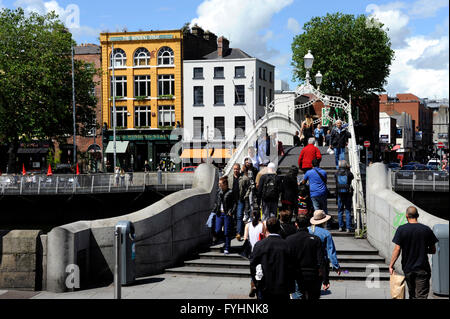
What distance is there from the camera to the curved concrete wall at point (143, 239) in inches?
473

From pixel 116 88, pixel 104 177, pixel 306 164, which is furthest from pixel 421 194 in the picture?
pixel 116 88

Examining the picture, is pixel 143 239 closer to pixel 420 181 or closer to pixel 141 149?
pixel 420 181

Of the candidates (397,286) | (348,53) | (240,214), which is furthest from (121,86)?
(397,286)

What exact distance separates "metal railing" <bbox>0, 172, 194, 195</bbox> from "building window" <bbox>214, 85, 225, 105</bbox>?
21.1m

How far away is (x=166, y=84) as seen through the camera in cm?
6347

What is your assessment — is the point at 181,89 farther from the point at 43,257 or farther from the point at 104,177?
the point at 43,257

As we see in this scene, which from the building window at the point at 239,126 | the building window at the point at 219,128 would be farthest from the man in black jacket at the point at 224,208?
the building window at the point at 219,128

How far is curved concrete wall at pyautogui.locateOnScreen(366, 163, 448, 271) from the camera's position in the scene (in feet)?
40.8

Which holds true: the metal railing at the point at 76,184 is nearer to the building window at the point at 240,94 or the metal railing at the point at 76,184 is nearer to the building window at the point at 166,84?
the building window at the point at 240,94

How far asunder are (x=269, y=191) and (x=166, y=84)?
165ft

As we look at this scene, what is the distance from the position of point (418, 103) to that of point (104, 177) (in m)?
95.0

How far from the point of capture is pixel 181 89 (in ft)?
206

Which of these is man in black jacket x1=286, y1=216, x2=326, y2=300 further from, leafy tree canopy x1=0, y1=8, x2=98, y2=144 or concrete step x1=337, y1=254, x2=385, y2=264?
leafy tree canopy x1=0, y1=8, x2=98, y2=144
